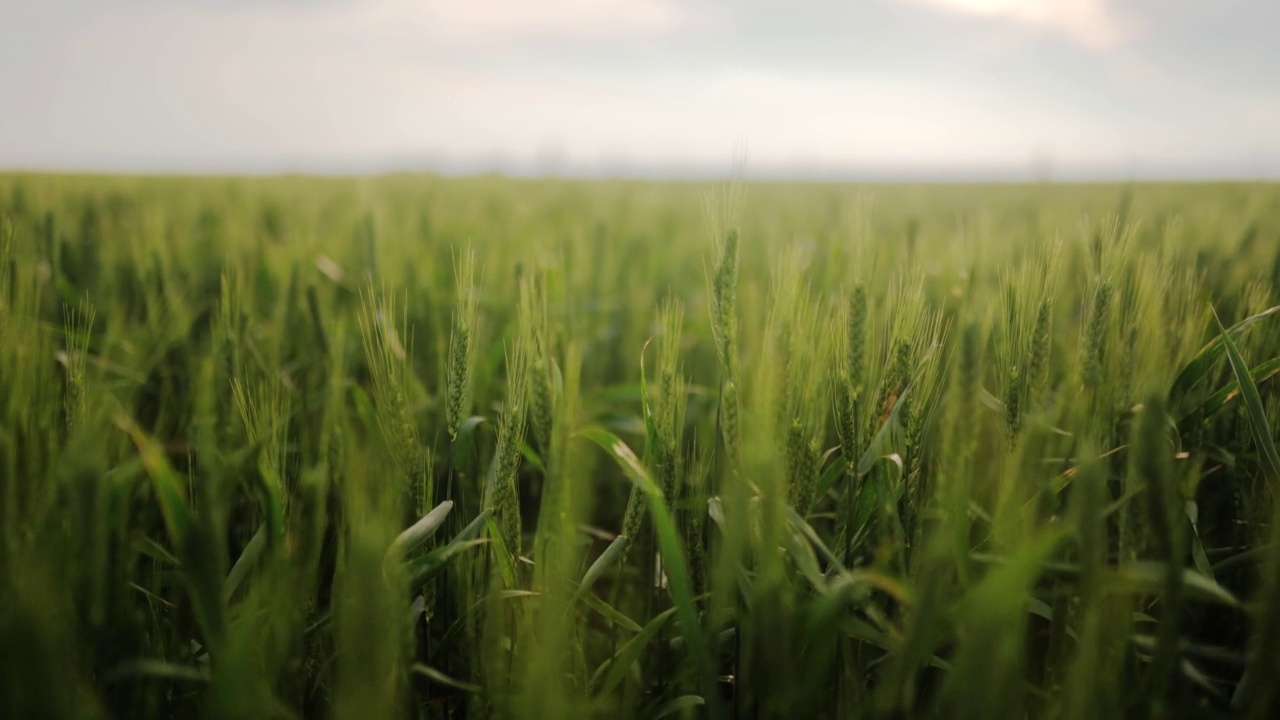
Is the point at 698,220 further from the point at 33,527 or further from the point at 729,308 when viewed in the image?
the point at 33,527

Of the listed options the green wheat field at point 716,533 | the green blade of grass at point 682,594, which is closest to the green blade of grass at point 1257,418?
the green wheat field at point 716,533

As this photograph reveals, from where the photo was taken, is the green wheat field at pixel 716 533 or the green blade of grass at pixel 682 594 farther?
the green blade of grass at pixel 682 594

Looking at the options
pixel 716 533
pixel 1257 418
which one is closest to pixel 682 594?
pixel 716 533

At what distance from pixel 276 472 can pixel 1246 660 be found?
44.9 inches

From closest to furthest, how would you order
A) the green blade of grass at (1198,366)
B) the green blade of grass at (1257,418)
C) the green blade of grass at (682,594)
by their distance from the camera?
the green blade of grass at (682,594) → the green blade of grass at (1257,418) → the green blade of grass at (1198,366)

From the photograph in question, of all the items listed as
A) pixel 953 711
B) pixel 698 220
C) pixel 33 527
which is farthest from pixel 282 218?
pixel 953 711

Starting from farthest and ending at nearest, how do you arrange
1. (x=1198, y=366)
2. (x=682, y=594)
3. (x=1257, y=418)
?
(x=1198, y=366) → (x=1257, y=418) → (x=682, y=594)

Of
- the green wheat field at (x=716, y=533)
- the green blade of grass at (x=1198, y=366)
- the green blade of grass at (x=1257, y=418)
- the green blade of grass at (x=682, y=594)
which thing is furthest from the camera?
the green blade of grass at (x=1198, y=366)

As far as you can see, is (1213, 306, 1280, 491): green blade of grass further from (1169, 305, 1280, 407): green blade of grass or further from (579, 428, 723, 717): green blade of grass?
(579, 428, 723, 717): green blade of grass

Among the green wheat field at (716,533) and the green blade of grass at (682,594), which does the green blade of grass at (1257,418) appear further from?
the green blade of grass at (682,594)

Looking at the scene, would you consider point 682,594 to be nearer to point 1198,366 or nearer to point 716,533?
point 716,533

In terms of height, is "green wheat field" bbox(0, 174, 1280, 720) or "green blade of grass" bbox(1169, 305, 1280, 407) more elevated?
"green blade of grass" bbox(1169, 305, 1280, 407)

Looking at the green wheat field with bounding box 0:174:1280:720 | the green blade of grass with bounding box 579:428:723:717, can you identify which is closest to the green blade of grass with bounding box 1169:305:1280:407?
the green wheat field with bounding box 0:174:1280:720

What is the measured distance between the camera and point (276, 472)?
2.83 feet
